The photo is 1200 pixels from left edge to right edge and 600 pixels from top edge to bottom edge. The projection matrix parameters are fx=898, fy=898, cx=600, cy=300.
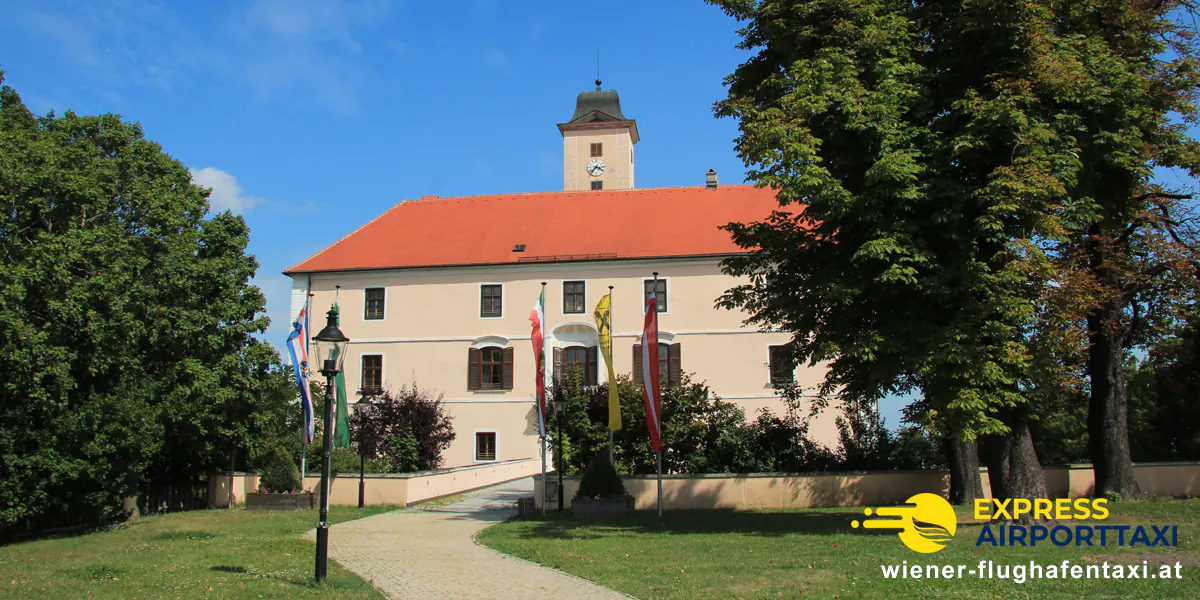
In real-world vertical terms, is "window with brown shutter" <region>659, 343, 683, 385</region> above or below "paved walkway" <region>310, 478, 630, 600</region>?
above

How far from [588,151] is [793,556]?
42292 mm

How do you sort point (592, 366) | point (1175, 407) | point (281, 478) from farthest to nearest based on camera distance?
point (592, 366) < point (1175, 407) < point (281, 478)

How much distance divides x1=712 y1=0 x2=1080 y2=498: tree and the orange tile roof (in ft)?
65.9

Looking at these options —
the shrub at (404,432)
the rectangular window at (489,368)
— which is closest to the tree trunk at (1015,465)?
the shrub at (404,432)

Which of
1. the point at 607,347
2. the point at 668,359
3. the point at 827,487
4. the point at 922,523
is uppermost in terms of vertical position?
the point at 668,359

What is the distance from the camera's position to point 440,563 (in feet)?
44.9

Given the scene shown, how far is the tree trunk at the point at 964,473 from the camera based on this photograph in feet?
68.2

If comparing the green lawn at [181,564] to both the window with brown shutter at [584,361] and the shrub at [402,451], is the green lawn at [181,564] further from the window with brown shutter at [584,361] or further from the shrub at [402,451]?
the window with brown shutter at [584,361]

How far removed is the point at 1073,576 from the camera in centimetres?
1002

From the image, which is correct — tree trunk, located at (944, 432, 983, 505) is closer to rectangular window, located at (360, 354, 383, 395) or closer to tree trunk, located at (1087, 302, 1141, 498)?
tree trunk, located at (1087, 302, 1141, 498)

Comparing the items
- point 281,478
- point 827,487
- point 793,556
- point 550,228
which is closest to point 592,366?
point 550,228

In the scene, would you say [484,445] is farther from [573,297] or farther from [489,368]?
[573,297]

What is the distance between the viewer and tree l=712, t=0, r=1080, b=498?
13.9 meters

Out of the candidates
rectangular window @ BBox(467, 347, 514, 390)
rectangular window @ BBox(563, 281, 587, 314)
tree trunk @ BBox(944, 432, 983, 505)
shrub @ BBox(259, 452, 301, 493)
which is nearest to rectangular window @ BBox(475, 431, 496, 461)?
rectangular window @ BBox(467, 347, 514, 390)
